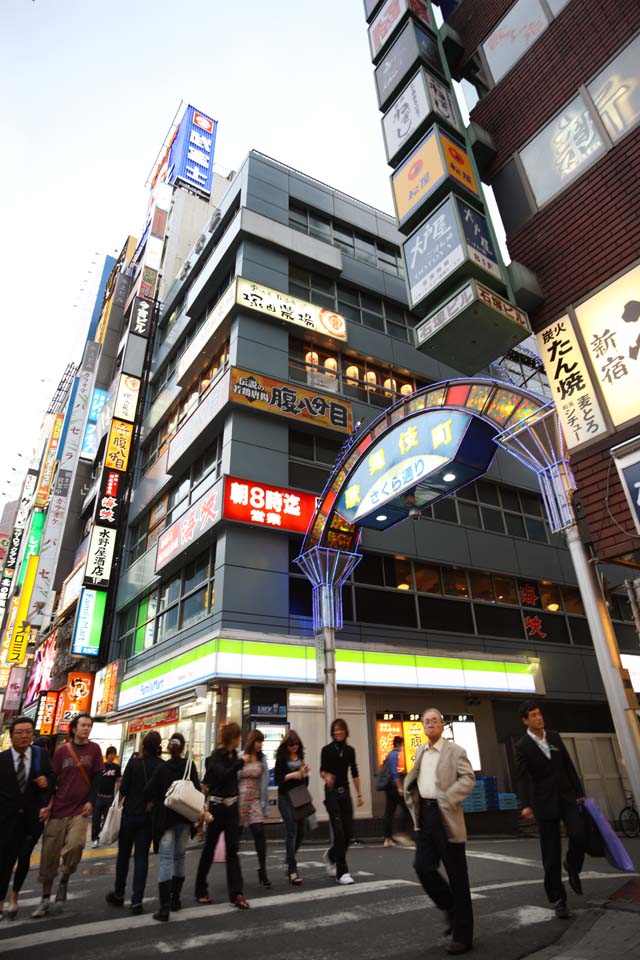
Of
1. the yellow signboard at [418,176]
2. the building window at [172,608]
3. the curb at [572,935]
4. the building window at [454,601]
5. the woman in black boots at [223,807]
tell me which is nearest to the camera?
the curb at [572,935]

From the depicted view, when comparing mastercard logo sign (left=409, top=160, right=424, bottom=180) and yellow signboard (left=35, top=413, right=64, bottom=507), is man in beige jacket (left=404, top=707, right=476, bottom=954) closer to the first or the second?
mastercard logo sign (left=409, top=160, right=424, bottom=180)

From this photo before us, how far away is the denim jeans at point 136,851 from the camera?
5930 mm

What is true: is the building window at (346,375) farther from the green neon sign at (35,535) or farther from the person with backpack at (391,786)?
the green neon sign at (35,535)

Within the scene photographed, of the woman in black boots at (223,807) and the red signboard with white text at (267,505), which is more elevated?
the red signboard with white text at (267,505)

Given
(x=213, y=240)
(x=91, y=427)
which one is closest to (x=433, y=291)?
(x=213, y=240)

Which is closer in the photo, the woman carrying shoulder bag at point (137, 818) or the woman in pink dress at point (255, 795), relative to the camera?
the woman carrying shoulder bag at point (137, 818)

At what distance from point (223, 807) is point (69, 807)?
1680 millimetres

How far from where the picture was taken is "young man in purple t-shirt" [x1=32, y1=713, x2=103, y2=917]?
6.21 m

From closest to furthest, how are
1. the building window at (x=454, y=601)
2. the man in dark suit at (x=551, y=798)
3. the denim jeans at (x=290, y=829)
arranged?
the man in dark suit at (x=551, y=798) < the denim jeans at (x=290, y=829) < the building window at (x=454, y=601)

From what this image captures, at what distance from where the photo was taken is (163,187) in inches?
1604

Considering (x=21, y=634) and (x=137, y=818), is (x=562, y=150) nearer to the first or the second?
(x=137, y=818)

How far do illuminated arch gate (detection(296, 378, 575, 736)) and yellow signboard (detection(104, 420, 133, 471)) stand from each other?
12.7 m

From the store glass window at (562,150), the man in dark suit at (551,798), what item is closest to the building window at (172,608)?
the man in dark suit at (551,798)

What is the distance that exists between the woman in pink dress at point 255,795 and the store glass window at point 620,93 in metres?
A: 10.9
